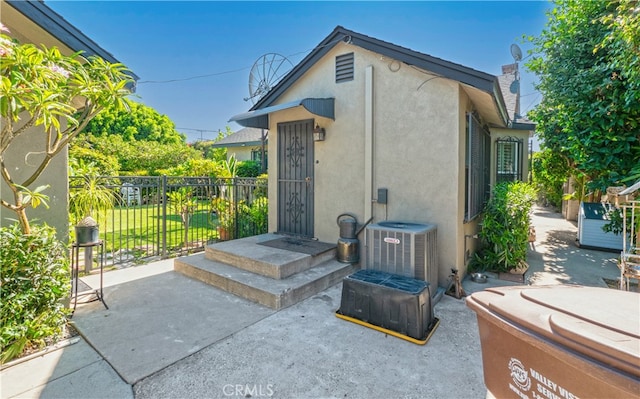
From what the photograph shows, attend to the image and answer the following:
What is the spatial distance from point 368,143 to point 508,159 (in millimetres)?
7099

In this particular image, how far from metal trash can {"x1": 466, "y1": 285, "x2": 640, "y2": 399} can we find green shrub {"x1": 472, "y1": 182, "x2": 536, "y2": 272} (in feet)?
13.6

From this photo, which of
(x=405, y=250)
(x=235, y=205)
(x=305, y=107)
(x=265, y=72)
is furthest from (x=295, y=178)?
(x=265, y=72)

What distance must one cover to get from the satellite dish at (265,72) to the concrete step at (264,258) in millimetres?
5895

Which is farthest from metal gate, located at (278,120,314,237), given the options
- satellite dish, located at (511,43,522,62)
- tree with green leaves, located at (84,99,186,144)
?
tree with green leaves, located at (84,99,186,144)

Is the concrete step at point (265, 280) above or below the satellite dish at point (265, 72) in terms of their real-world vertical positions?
below

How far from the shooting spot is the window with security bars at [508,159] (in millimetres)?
9781

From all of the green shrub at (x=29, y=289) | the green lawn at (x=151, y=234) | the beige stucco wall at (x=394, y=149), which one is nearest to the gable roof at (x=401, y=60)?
the beige stucco wall at (x=394, y=149)

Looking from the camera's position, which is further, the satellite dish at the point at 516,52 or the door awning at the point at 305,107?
the satellite dish at the point at 516,52

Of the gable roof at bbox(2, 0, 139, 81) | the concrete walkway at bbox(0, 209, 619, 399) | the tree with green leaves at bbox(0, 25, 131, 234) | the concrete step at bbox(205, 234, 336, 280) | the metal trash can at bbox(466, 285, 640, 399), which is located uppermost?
the gable roof at bbox(2, 0, 139, 81)

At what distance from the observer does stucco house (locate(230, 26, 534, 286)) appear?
506 cm

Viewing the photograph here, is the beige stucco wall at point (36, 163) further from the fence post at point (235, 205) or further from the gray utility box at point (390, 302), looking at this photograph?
the fence post at point (235, 205)

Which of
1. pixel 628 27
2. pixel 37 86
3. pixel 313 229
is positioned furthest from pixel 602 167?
pixel 37 86

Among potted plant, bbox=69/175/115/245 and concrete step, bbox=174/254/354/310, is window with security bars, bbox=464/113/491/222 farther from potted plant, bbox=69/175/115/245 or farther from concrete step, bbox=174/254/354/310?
potted plant, bbox=69/175/115/245

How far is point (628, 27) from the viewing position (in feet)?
14.0
